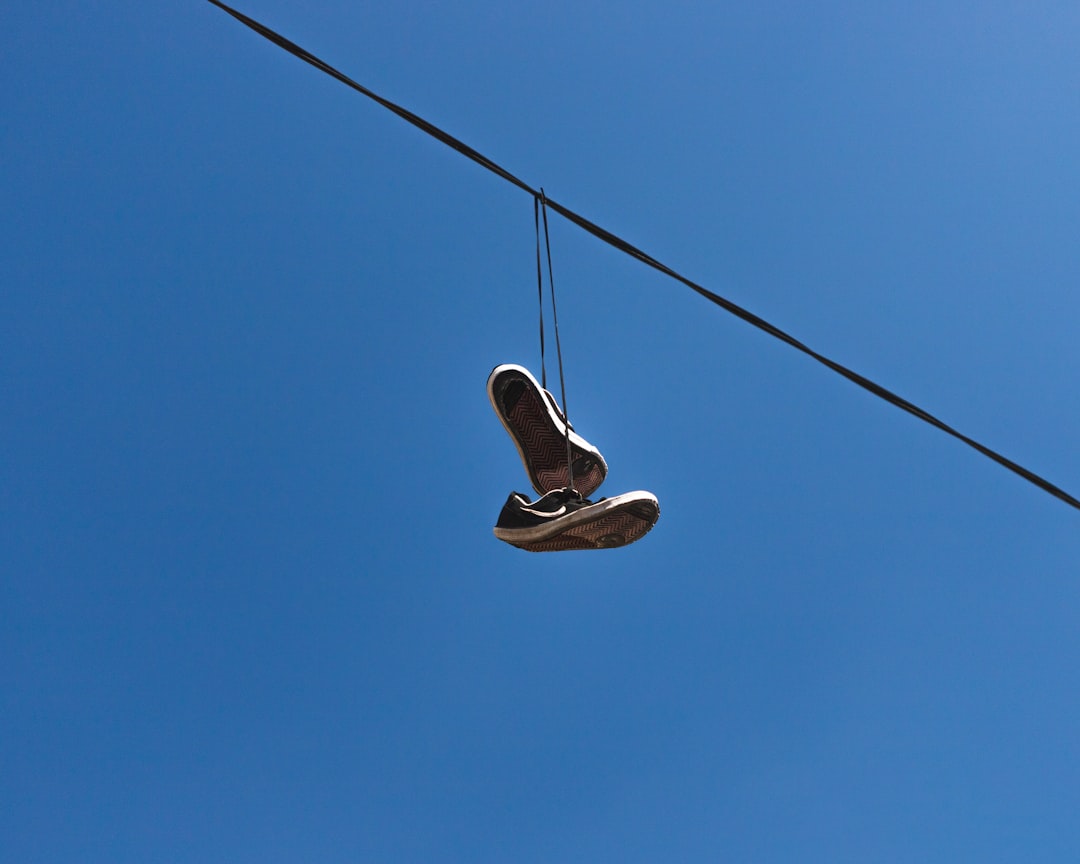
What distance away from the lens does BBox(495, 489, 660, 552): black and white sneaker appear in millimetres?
3680

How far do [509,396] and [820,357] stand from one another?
2.40 meters

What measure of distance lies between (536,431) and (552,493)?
684 millimetres

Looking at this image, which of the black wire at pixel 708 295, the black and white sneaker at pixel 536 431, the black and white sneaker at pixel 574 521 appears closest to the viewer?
the black wire at pixel 708 295

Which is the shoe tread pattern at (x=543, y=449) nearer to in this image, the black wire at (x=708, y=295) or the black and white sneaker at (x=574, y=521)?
the black and white sneaker at (x=574, y=521)

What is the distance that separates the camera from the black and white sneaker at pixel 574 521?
3.68 metres

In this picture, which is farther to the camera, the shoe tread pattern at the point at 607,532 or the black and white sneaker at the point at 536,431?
the black and white sneaker at the point at 536,431

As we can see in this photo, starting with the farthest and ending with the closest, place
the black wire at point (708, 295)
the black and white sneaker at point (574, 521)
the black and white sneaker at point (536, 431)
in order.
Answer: the black and white sneaker at point (536, 431)
the black and white sneaker at point (574, 521)
the black wire at point (708, 295)

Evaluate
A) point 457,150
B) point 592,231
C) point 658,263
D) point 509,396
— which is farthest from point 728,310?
point 509,396

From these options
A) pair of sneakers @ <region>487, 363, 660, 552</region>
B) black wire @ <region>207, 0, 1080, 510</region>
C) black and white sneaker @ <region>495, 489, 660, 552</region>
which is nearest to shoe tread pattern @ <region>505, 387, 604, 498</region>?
pair of sneakers @ <region>487, 363, 660, 552</region>

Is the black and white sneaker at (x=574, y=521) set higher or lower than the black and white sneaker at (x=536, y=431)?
lower

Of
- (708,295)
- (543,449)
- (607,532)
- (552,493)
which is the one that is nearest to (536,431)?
(543,449)

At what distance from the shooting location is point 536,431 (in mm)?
4879

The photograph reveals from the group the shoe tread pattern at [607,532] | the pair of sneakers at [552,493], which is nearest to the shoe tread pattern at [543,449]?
the pair of sneakers at [552,493]

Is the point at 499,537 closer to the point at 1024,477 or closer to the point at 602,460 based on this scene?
the point at 602,460
